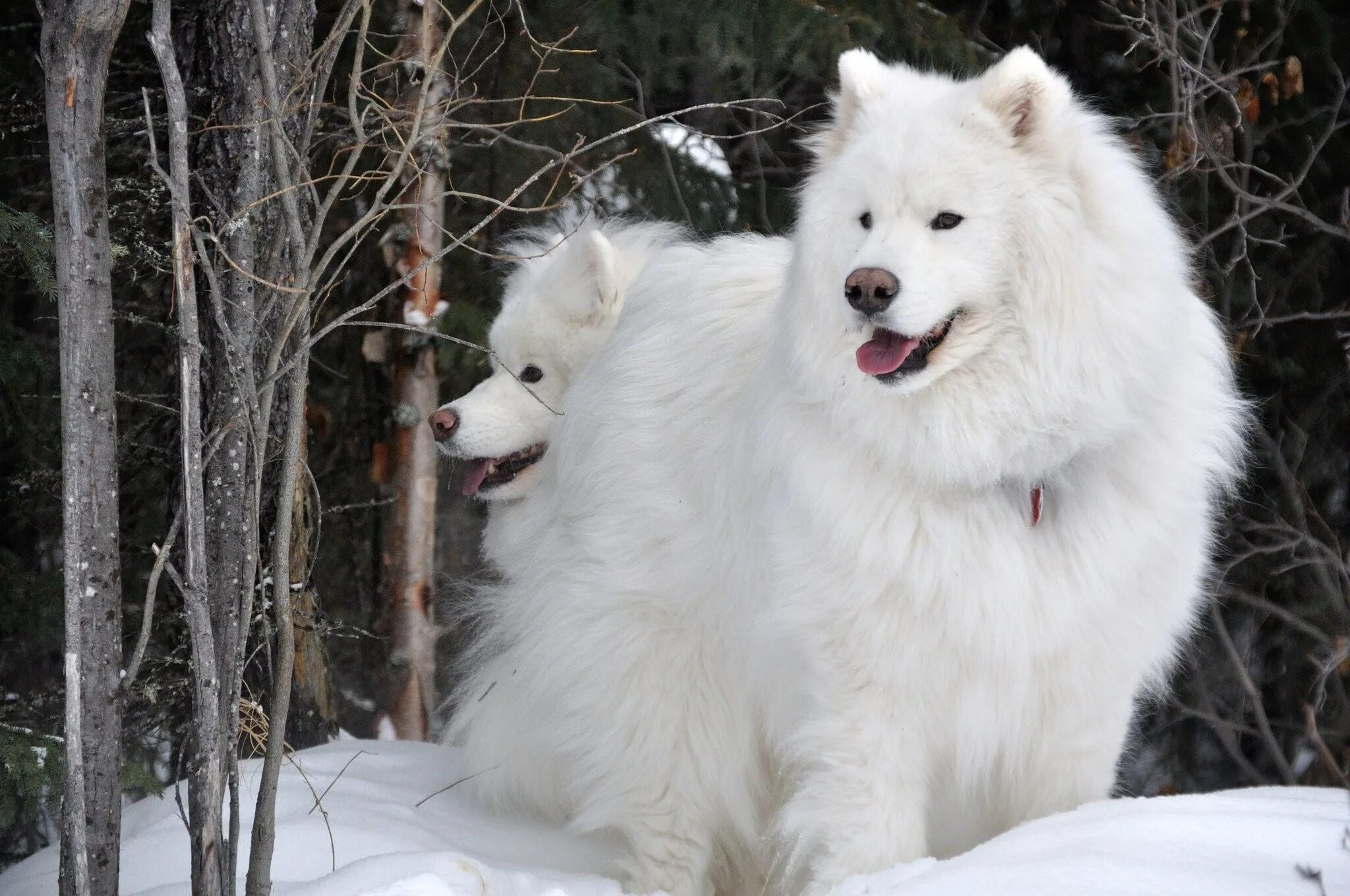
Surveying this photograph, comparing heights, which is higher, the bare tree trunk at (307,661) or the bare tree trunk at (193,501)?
the bare tree trunk at (193,501)

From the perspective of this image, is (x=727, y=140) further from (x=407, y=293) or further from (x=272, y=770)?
(x=272, y=770)

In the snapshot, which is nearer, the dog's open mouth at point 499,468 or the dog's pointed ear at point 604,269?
the dog's pointed ear at point 604,269

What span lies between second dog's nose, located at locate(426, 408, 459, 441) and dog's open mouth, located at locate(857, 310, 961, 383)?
1864 millimetres

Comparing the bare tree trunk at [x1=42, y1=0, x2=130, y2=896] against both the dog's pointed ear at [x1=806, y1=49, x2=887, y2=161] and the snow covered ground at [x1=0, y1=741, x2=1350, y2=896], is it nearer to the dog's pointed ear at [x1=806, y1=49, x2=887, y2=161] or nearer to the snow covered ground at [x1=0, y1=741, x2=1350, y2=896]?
the snow covered ground at [x1=0, y1=741, x2=1350, y2=896]

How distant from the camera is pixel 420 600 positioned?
6176 millimetres

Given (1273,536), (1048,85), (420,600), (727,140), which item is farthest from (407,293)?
(1273,536)

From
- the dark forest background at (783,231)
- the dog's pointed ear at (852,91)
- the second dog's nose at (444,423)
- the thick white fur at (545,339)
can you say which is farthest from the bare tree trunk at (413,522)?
the dog's pointed ear at (852,91)

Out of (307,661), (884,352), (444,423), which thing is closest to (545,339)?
(444,423)

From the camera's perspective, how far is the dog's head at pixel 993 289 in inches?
114

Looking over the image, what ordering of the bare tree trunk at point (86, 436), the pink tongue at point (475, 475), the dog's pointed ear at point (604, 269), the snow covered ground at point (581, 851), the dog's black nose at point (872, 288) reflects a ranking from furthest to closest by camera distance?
the pink tongue at point (475, 475), the dog's pointed ear at point (604, 269), the dog's black nose at point (872, 288), the bare tree trunk at point (86, 436), the snow covered ground at point (581, 851)

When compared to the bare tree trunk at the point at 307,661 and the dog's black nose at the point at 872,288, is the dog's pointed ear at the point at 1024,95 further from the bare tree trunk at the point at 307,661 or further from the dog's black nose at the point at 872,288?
the bare tree trunk at the point at 307,661

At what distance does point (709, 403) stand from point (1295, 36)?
440 centimetres

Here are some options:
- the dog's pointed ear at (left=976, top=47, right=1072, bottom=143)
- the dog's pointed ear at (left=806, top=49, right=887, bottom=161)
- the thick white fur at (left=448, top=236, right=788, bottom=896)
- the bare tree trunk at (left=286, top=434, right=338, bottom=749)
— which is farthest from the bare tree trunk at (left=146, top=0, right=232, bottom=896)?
the bare tree trunk at (left=286, top=434, right=338, bottom=749)

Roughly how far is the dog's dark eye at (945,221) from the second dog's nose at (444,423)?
6.61 feet
